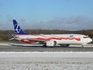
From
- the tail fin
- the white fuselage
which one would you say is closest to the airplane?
the white fuselage

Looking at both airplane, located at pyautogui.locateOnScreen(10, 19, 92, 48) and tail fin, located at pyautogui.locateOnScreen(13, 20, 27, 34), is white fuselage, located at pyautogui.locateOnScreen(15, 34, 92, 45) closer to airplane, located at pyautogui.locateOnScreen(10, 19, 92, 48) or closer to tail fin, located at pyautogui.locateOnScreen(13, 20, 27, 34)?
airplane, located at pyautogui.locateOnScreen(10, 19, 92, 48)

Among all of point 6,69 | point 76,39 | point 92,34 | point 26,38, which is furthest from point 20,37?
point 92,34

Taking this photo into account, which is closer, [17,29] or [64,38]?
[64,38]

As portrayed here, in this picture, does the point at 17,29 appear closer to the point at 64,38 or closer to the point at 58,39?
the point at 58,39

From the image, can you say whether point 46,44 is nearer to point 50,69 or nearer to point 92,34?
point 50,69

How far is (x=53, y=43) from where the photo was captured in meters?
46.9

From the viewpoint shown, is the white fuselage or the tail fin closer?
the white fuselage

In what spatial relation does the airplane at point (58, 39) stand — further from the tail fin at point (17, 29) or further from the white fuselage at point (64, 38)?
the tail fin at point (17, 29)

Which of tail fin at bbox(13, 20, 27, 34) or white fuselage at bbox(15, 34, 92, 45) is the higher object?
tail fin at bbox(13, 20, 27, 34)

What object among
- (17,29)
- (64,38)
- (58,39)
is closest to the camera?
(64,38)

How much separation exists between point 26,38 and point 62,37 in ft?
27.4

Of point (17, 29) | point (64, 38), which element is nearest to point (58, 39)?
point (64, 38)

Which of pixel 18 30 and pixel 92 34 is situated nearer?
pixel 18 30

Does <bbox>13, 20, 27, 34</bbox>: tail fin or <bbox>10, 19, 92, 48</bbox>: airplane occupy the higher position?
<bbox>13, 20, 27, 34</bbox>: tail fin
